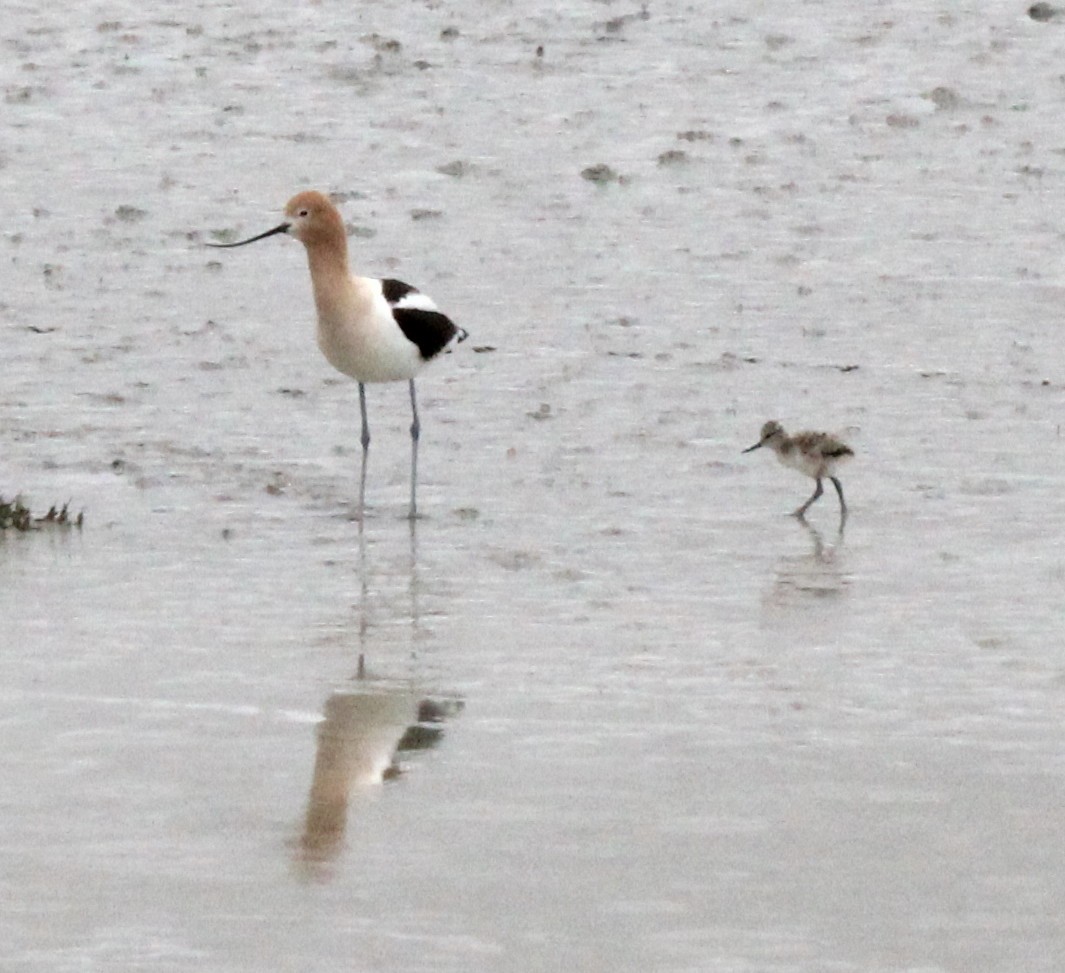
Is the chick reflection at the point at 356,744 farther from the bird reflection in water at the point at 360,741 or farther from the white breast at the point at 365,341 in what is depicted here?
the white breast at the point at 365,341

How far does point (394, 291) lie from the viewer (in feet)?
40.9

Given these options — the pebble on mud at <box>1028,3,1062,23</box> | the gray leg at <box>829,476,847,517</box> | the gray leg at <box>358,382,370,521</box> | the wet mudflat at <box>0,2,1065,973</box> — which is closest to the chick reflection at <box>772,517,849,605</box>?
the wet mudflat at <box>0,2,1065,973</box>

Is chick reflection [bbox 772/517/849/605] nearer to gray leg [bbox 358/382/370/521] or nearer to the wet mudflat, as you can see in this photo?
the wet mudflat

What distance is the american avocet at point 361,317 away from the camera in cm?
1216

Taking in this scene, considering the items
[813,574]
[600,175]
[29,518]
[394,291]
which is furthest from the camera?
[600,175]

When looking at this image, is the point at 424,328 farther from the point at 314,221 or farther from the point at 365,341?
the point at 314,221

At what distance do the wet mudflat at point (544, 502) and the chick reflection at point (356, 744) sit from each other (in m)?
0.02

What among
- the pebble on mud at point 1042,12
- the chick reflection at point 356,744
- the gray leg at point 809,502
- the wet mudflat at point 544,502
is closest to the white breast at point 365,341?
the wet mudflat at point 544,502

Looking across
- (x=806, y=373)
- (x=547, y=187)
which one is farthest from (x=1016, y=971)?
(x=547, y=187)

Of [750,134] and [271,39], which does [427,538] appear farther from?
[271,39]

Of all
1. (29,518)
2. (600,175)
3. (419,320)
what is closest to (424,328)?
(419,320)

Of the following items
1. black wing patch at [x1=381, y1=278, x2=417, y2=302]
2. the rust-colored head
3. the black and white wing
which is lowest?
the black and white wing

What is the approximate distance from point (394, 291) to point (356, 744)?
5.40 metres

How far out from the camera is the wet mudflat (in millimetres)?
6148
